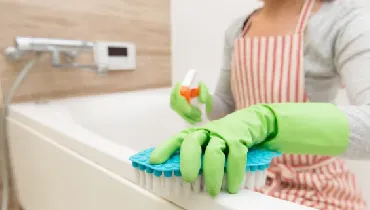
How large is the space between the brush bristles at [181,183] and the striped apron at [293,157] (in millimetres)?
223

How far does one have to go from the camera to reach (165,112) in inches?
42.6

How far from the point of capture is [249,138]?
1.08 ft

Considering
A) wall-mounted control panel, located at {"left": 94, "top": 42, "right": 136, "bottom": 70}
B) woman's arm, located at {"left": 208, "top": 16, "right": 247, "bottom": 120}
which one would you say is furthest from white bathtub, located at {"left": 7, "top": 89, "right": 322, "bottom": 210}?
woman's arm, located at {"left": 208, "top": 16, "right": 247, "bottom": 120}

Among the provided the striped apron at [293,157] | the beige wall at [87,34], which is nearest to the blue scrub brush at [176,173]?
the striped apron at [293,157]

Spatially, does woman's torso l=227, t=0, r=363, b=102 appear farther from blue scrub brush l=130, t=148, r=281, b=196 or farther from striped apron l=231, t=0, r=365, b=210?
blue scrub brush l=130, t=148, r=281, b=196

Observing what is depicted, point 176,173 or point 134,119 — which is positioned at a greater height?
point 176,173

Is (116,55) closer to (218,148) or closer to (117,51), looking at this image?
(117,51)

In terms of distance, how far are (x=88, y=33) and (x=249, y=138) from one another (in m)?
0.83

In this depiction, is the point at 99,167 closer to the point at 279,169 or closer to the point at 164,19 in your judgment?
the point at 279,169

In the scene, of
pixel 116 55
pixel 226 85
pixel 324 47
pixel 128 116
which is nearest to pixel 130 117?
pixel 128 116

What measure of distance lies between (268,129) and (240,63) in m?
0.32

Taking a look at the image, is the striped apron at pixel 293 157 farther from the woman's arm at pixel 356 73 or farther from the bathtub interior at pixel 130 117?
the bathtub interior at pixel 130 117

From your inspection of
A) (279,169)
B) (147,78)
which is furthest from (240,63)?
(147,78)

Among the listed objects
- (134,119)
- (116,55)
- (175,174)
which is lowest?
(134,119)
